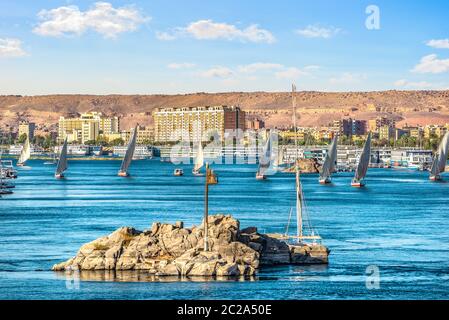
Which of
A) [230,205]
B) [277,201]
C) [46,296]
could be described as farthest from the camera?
[277,201]

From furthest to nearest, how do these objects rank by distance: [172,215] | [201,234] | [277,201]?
[277,201], [172,215], [201,234]

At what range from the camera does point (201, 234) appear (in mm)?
23109

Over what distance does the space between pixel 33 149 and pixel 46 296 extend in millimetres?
178449

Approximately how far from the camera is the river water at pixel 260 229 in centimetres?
2072

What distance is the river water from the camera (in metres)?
20.7

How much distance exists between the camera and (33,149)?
19500 cm

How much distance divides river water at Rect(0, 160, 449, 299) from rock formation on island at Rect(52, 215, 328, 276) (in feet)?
1.75

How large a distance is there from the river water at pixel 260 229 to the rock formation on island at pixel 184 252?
533 mm

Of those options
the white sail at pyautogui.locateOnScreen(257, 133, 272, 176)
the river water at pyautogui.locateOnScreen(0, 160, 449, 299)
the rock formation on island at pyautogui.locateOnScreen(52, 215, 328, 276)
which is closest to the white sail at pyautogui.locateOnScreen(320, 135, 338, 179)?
the river water at pyautogui.locateOnScreen(0, 160, 449, 299)

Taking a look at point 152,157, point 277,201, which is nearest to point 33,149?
point 152,157
